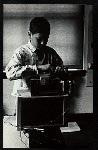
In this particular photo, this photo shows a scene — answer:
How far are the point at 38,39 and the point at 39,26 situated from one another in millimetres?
61

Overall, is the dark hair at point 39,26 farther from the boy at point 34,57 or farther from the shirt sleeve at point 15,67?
the shirt sleeve at point 15,67

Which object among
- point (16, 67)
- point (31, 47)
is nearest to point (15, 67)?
point (16, 67)

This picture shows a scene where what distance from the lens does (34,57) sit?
1.44 metres

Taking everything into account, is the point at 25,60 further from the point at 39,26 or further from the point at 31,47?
the point at 39,26

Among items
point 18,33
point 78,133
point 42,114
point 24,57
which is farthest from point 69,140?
point 18,33

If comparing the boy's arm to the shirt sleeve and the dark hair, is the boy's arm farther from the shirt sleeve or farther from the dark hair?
the dark hair

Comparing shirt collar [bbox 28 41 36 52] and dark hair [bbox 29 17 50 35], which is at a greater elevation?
dark hair [bbox 29 17 50 35]

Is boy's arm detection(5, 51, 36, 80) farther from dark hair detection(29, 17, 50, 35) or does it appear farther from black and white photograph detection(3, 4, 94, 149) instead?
dark hair detection(29, 17, 50, 35)

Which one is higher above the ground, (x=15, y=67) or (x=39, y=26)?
(x=39, y=26)

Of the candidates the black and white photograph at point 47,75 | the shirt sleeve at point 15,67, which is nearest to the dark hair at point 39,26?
the black and white photograph at point 47,75

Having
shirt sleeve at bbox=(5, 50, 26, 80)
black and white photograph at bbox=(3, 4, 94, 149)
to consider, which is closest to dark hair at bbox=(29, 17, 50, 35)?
black and white photograph at bbox=(3, 4, 94, 149)

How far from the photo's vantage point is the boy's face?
1.42 metres

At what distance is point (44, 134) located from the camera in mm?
1449

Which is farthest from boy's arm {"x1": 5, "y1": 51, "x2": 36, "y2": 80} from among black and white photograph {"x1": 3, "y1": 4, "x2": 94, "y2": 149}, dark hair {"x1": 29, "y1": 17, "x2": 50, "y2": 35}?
dark hair {"x1": 29, "y1": 17, "x2": 50, "y2": 35}
